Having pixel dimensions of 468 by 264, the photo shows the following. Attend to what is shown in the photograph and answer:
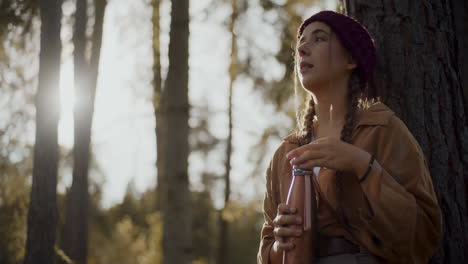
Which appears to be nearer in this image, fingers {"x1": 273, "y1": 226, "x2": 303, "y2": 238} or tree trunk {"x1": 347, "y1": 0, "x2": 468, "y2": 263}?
fingers {"x1": 273, "y1": 226, "x2": 303, "y2": 238}

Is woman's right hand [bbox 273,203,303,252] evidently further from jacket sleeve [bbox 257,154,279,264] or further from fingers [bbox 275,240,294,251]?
jacket sleeve [bbox 257,154,279,264]

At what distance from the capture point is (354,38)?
2904 mm

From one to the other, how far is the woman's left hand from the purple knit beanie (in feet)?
1.99

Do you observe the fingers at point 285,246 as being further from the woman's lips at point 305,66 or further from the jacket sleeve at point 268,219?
the woman's lips at point 305,66

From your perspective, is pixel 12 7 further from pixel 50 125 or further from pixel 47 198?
pixel 47 198

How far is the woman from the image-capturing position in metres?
2.49

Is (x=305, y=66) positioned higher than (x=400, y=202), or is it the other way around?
(x=305, y=66)

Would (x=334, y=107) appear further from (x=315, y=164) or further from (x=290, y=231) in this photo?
(x=290, y=231)

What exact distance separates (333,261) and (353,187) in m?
0.37

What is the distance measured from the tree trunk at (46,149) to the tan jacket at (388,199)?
247cm

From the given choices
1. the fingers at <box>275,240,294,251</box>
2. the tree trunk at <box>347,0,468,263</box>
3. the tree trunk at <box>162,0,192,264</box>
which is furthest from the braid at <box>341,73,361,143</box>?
the tree trunk at <box>162,0,192,264</box>

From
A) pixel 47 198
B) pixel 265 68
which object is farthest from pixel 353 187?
pixel 265 68

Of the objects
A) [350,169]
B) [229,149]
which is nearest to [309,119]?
[350,169]

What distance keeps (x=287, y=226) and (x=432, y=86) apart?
1420 mm
